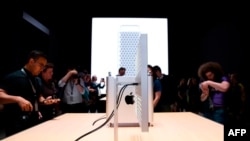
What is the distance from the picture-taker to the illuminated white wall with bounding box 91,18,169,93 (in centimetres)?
500

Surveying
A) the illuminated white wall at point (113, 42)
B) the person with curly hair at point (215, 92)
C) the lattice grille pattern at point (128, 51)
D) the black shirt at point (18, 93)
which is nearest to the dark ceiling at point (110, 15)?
the illuminated white wall at point (113, 42)

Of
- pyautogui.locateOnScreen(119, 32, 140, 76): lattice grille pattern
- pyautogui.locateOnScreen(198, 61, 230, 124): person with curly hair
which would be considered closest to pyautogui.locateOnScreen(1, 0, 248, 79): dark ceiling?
pyautogui.locateOnScreen(198, 61, 230, 124): person with curly hair

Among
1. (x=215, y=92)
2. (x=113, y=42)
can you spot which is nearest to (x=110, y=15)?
(x=113, y=42)

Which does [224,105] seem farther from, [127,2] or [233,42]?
[127,2]

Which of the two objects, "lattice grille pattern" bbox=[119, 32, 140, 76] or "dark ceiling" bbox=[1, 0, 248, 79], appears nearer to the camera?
"lattice grille pattern" bbox=[119, 32, 140, 76]

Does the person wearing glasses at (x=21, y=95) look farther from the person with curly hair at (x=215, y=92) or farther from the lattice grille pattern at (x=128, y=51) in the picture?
the person with curly hair at (x=215, y=92)

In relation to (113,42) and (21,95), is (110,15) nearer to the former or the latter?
(113,42)

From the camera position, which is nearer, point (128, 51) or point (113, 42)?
point (128, 51)

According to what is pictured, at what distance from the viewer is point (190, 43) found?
5.72m

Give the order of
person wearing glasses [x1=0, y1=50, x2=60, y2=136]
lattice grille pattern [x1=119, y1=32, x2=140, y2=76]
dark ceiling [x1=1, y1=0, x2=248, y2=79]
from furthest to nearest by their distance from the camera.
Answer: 1. dark ceiling [x1=1, y1=0, x2=248, y2=79]
2. person wearing glasses [x1=0, y1=50, x2=60, y2=136]
3. lattice grille pattern [x1=119, y1=32, x2=140, y2=76]

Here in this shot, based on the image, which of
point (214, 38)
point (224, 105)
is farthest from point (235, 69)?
point (224, 105)

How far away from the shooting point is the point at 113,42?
5008 millimetres

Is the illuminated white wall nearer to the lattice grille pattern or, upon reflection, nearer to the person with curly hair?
the person with curly hair

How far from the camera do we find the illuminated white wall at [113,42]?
16.4ft
